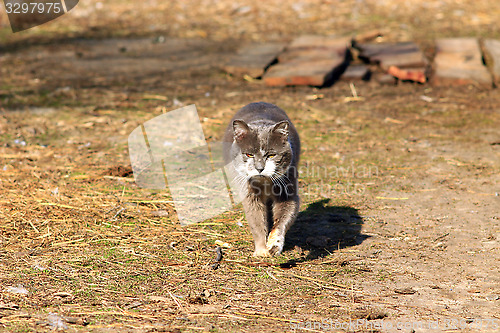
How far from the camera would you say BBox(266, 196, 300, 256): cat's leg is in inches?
171

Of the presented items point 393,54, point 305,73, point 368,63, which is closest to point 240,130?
point 305,73

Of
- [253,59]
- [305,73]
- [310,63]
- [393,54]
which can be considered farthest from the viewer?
[253,59]

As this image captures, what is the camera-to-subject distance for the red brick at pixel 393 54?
29.4 ft

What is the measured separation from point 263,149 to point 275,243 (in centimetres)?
78

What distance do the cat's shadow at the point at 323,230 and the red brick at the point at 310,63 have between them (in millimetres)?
3547

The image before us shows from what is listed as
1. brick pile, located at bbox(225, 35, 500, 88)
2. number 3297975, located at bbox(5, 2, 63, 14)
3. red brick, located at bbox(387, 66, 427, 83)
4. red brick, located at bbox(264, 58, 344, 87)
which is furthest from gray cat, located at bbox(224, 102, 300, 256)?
number 3297975, located at bbox(5, 2, 63, 14)

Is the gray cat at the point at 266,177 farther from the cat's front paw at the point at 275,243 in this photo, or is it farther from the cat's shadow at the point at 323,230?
the cat's shadow at the point at 323,230

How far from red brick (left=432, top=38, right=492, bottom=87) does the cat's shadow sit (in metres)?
4.24

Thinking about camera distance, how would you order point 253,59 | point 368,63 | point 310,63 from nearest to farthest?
point 310,63, point 253,59, point 368,63

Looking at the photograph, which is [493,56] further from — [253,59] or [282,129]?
[282,129]

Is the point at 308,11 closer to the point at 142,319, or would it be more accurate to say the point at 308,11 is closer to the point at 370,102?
the point at 370,102

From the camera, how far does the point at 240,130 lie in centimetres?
452

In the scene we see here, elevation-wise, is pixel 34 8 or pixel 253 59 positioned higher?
pixel 34 8

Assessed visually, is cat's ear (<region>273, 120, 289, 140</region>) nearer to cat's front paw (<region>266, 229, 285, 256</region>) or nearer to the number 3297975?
cat's front paw (<region>266, 229, 285, 256</region>)
